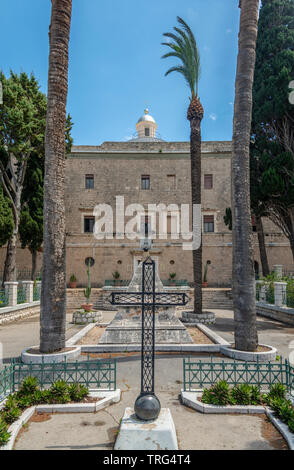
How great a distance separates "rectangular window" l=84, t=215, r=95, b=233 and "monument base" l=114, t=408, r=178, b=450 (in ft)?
70.8

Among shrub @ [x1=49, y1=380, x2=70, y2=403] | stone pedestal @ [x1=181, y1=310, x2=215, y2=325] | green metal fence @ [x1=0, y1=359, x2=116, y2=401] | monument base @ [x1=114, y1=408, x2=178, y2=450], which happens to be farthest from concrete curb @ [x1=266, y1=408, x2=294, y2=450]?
stone pedestal @ [x1=181, y1=310, x2=215, y2=325]

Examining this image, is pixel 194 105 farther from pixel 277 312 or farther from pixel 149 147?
pixel 149 147

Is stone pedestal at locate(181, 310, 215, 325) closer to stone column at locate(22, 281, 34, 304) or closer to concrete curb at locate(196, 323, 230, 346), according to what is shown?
concrete curb at locate(196, 323, 230, 346)

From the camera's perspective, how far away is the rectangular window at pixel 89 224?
959 inches

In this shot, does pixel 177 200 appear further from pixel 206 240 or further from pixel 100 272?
pixel 100 272

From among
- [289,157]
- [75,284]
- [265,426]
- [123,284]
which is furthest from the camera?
[75,284]

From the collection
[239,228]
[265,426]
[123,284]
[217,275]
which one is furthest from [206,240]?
[265,426]

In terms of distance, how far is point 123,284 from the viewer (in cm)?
2095

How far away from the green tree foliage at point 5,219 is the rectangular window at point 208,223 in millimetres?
14730

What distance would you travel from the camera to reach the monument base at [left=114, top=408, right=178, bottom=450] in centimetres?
311

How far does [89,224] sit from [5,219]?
9.18 meters

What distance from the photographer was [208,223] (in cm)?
2462

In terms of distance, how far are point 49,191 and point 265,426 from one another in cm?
612

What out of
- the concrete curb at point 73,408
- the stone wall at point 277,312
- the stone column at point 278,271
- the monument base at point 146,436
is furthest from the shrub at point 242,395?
the stone column at point 278,271
